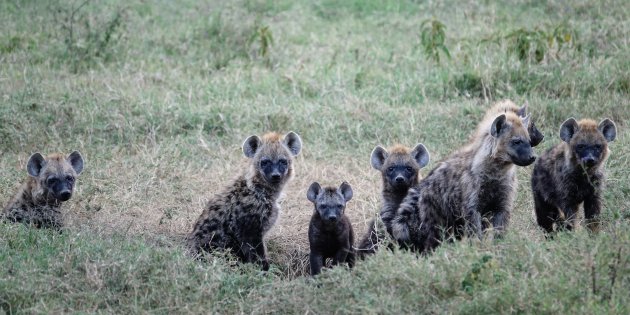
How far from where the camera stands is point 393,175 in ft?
22.2

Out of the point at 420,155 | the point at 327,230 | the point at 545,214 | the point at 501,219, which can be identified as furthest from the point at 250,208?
the point at 545,214

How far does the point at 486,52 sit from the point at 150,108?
135 inches

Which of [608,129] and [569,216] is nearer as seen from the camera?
[569,216]

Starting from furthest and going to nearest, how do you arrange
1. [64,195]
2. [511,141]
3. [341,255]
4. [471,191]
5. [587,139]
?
1. [64,195]
2. [341,255]
3. [587,139]
4. [471,191]
5. [511,141]

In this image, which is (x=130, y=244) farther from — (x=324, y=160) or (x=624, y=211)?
(x=624, y=211)

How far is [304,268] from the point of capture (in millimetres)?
6941

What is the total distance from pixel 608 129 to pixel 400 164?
4.72 feet

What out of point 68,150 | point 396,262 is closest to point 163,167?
point 68,150

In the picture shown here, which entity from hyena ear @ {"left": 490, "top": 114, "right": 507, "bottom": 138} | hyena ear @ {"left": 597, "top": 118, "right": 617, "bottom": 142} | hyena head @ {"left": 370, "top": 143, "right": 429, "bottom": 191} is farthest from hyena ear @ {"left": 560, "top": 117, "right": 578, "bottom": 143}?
hyena head @ {"left": 370, "top": 143, "right": 429, "bottom": 191}

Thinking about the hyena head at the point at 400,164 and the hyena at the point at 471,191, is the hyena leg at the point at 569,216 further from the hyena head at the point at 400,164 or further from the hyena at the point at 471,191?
the hyena head at the point at 400,164

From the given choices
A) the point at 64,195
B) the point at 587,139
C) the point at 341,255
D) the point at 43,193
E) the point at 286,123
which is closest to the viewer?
the point at 587,139

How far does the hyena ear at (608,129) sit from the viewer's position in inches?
254

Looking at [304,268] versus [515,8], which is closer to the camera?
[304,268]

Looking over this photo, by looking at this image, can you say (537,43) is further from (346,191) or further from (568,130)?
(346,191)
